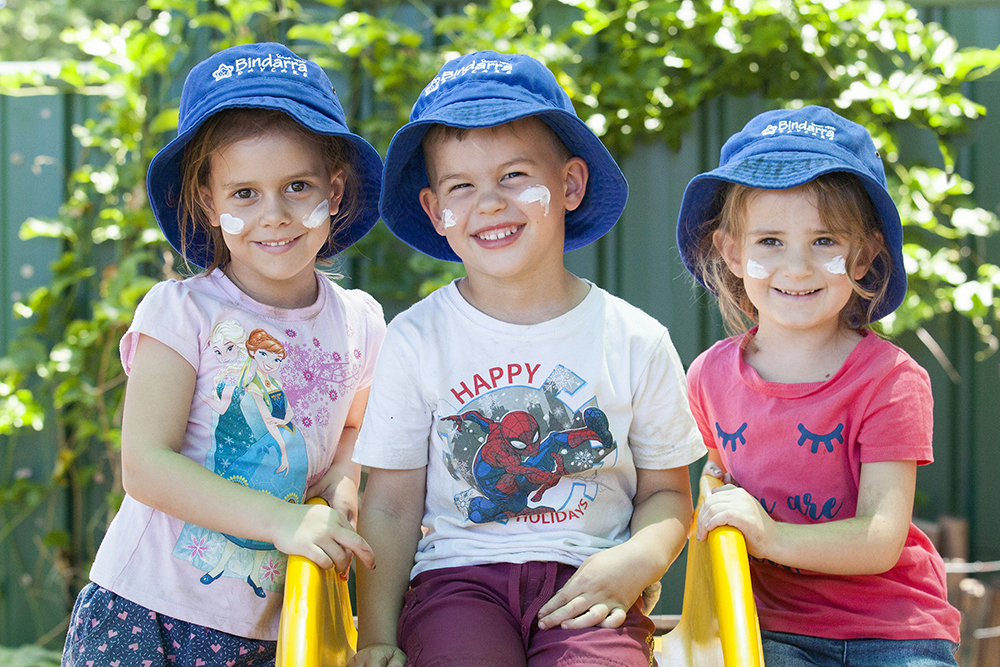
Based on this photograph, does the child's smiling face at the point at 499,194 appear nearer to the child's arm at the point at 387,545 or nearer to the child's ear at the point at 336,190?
the child's ear at the point at 336,190

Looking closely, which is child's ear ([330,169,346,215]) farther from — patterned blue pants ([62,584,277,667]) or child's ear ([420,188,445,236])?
patterned blue pants ([62,584,277,667])

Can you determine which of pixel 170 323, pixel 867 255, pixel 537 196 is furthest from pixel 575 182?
pixel 170 323

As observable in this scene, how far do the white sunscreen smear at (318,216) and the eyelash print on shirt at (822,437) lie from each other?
3.38ft

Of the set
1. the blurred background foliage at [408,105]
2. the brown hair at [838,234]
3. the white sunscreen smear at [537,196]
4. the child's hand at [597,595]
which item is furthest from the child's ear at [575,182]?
the blurred background foliage at [408,105]

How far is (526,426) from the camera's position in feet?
5.17

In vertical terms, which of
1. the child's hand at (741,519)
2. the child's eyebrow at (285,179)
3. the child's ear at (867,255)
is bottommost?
the child's hand at (741,519)

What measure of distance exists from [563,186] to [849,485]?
0.81 m

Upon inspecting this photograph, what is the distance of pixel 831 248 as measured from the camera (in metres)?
1.69

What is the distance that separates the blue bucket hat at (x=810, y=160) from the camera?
1.64 meters

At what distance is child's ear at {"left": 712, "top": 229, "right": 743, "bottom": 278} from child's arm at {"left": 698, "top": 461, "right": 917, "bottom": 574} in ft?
1.58

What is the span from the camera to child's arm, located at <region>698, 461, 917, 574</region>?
147cm

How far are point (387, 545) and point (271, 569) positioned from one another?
25cm

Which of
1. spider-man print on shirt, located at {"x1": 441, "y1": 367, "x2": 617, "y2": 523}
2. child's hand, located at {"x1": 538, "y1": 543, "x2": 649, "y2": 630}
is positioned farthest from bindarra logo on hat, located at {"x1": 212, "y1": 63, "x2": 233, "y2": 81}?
child's hand, located at {"x1": 538, "y1": 543, "x2": 649, "y2": 630}

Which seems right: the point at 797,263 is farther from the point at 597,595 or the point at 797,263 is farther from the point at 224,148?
the point at 224,148
